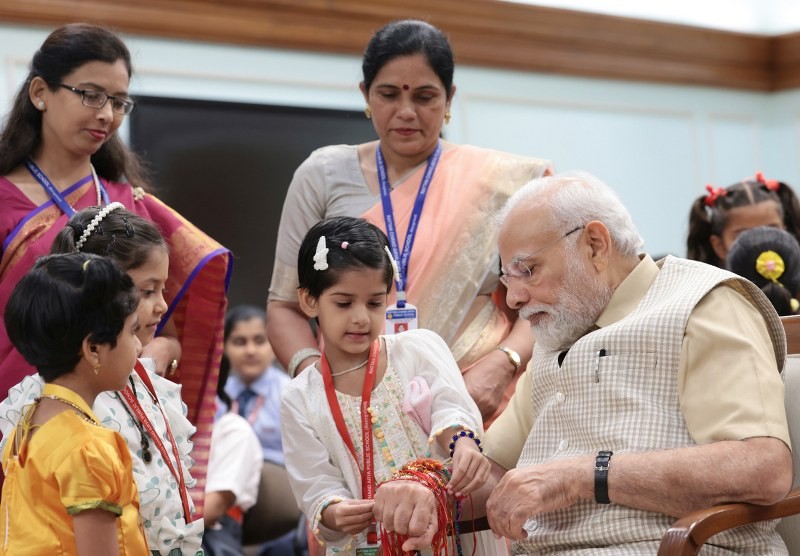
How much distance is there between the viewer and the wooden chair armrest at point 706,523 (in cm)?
227

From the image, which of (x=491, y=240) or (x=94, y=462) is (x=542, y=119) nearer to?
(x=491, y=240)

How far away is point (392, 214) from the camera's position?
357cm

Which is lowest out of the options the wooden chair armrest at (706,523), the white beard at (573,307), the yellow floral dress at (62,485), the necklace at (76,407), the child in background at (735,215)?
the wooden chair armrest at (706,523)

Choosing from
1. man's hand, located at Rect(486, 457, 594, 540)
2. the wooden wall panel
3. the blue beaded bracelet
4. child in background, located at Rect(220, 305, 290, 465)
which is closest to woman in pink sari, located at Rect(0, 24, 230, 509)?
the blue beaded bracelet

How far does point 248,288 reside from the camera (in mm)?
6656

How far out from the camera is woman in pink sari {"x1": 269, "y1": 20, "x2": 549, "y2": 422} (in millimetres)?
3473

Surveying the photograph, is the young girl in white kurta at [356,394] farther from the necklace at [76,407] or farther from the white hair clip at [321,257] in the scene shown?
the necklace at [76,407]

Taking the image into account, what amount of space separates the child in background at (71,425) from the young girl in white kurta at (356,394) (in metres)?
0.58

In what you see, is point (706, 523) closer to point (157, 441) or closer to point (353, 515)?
point (353, 515)

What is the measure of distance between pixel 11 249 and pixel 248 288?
3482mm

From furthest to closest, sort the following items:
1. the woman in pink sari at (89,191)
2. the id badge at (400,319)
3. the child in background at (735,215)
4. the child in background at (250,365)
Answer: the child in background at (250,365) < the child in background at (735,215) < the id badge at (400,319) < the woman in pink sari at (89,191)

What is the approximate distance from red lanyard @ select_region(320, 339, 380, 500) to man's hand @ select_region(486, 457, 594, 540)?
46 centimetres

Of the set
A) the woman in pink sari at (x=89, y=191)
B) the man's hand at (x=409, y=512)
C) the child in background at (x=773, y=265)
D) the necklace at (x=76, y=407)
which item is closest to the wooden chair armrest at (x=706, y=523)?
the man's hand at (x=409, y=512)

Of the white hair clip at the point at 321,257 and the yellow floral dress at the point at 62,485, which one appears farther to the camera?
the white hair clip at the point at 321,257
